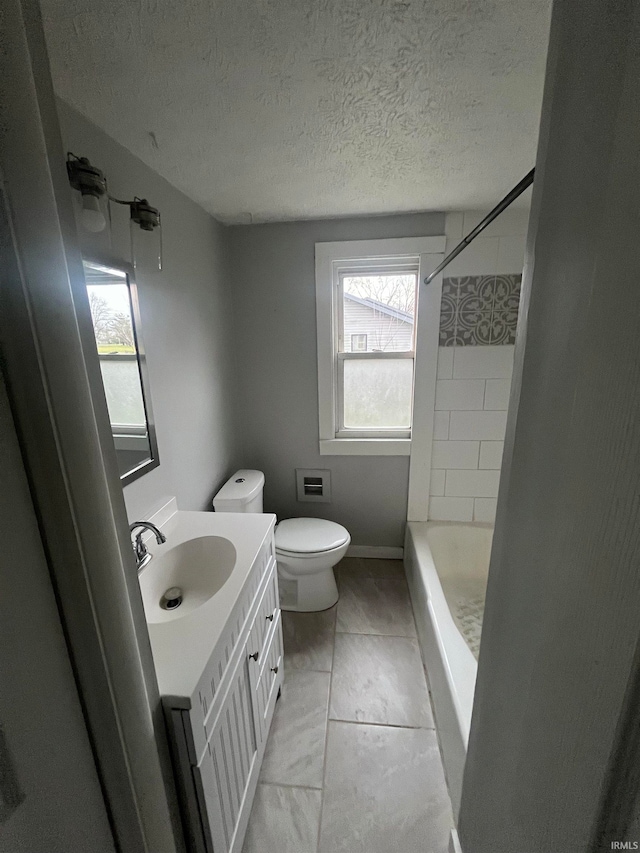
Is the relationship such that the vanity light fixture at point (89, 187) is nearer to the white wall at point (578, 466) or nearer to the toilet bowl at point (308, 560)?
the white wall at point (578, 466)

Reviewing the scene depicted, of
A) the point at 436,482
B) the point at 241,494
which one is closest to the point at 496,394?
the point at 436,482

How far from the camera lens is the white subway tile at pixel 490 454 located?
2152mm

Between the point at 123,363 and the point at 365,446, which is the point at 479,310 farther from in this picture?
the point at 123,363

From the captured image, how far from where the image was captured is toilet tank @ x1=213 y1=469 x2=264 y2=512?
179 cm

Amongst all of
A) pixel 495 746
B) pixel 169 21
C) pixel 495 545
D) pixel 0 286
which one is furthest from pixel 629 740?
pixel 169 21

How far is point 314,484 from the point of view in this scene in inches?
94.6

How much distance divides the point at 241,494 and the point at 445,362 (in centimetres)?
139

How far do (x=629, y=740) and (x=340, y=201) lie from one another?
198cm

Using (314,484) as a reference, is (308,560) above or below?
below

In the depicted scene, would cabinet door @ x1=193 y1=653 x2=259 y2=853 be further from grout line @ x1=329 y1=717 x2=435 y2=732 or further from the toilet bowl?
the toilet bowl

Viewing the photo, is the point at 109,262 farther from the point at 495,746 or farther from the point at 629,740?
the point at 495,746

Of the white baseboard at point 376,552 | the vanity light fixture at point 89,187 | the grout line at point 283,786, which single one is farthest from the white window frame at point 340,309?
the grout line at point 283,786

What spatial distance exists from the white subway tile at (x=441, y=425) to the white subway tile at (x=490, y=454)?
9.1 inches

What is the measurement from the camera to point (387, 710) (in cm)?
151
